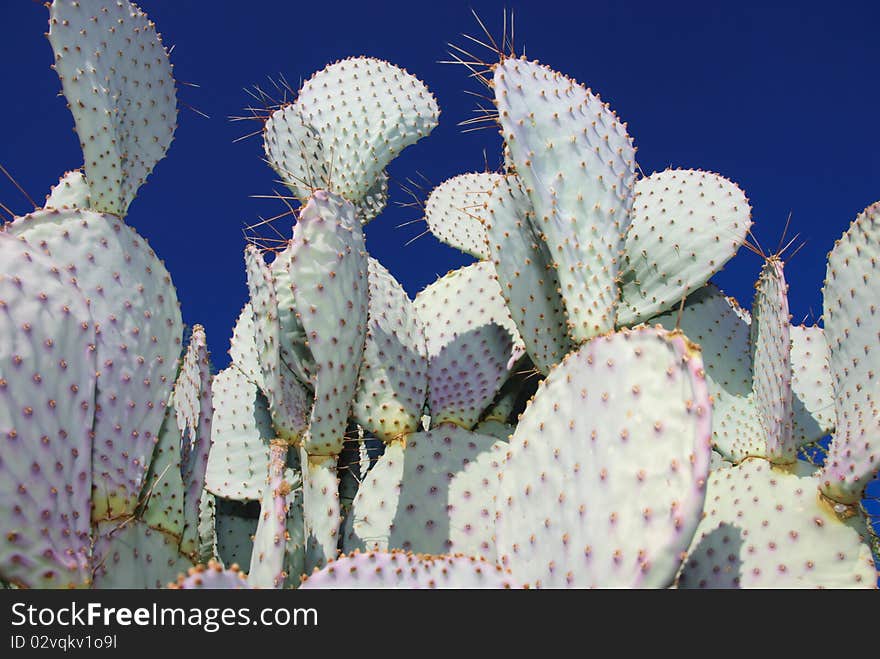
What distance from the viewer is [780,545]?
75.8 inches

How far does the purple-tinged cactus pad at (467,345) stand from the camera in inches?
99.6

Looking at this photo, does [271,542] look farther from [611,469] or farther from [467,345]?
[467,345]

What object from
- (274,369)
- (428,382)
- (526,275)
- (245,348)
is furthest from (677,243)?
(245,348)

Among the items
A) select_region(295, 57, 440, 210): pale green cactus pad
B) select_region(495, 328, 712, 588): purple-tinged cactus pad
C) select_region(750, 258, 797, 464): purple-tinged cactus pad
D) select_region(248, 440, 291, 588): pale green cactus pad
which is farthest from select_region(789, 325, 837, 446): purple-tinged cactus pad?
select_region(248, 440, 291, 588): pale green cactus pad

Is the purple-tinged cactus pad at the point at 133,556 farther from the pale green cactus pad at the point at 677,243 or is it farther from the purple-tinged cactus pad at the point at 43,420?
the pale green cactus pad at the point at 677,243

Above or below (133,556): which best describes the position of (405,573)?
below

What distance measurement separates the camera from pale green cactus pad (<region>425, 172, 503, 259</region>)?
3.28m

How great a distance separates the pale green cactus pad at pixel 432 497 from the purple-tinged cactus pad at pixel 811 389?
1.14 m

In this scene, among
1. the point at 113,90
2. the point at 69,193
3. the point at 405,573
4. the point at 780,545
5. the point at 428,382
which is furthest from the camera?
the point at 428,382

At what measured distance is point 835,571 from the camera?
1895 millimetres

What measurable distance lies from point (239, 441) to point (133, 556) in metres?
1.12

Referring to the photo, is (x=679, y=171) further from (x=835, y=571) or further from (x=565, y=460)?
(x=565, y=460)

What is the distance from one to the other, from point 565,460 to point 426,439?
0.94m
